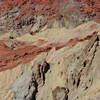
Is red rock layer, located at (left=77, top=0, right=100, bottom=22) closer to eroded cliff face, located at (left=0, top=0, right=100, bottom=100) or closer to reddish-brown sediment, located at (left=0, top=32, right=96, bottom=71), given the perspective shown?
eroded cliff face, located at (left=0, top=0, right=100, bottom=100)

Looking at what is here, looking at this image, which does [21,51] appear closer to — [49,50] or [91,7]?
[49,50]

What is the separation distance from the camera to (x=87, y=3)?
42.6 metres

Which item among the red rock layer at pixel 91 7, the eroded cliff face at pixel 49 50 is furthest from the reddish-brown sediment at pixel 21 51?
the red rock layer at pixel 91 7

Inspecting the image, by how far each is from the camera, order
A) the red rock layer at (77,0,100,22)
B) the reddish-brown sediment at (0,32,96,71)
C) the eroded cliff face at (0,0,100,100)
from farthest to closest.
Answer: the red rock layer at (77,0,100,22) < the reddish-brown sediment at (0,32,96,71) < the eroded cliff face at (0,0,100,100)

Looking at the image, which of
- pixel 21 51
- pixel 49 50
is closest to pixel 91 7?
pixel 21 51

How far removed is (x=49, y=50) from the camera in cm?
2517

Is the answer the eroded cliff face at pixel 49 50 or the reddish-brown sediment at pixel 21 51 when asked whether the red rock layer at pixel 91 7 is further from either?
the reddish-brown sediment at pixel 21 51

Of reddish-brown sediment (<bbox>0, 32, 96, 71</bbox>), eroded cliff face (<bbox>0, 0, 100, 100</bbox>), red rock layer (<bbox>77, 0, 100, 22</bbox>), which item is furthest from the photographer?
red rock layer (<bbox>77, 0, 100, 22</bbox>)

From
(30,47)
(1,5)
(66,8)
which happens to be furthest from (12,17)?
(30,47)

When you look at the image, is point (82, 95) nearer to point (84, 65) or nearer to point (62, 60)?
point (84, 65)

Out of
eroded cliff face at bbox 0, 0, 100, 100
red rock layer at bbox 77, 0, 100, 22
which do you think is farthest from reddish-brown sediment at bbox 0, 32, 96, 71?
red rock layer at bbox 77, 0, 100, 22

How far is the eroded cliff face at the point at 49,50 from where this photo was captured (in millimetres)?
15852

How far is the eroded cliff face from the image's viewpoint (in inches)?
624

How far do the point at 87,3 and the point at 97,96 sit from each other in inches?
1199
